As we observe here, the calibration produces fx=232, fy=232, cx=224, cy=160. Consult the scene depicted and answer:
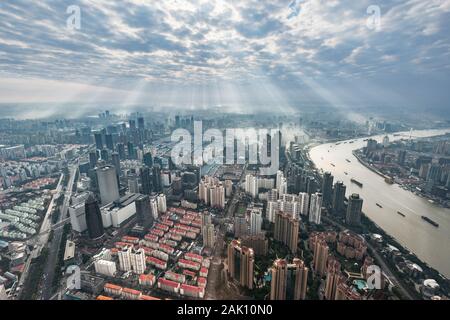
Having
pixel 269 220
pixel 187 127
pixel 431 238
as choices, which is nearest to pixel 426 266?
pixel 431 238

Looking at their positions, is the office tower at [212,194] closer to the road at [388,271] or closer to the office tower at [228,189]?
the office tower at [228,189]

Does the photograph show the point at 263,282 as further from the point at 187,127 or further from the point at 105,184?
the point at 187,127

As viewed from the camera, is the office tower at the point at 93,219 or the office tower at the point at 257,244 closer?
the office tower at the point at 257,244

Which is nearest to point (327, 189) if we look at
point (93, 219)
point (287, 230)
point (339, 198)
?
point (339, 198)

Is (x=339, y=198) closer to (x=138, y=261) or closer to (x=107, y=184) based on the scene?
(x=138, y=261)

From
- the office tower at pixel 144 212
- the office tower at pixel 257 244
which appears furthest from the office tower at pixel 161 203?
the office tower at pixel 257 244

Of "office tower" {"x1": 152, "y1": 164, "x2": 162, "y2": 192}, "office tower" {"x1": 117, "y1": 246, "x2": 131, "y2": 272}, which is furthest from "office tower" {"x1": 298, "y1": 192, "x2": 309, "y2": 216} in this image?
"office tower" {"x1": 152, "y1": 164, "x2": 162, "y2": 192}
